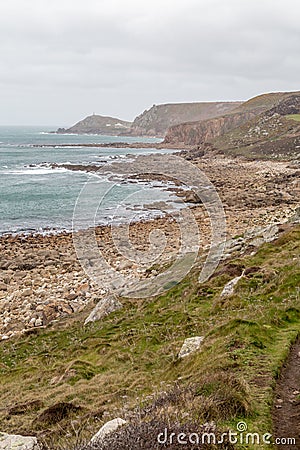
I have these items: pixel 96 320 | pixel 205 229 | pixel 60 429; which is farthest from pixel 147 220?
pixel 60 429

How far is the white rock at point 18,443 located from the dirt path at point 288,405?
3404mm

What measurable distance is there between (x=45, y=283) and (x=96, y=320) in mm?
8500

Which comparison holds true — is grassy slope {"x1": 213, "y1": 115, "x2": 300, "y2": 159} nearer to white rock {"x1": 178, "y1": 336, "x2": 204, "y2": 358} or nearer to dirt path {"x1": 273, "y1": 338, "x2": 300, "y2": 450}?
white rock {"x1": 178, "y1": 336, "x2": 204, "y2": 358}

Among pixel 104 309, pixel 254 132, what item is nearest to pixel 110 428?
pixel 104 309

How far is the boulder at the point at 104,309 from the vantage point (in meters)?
15.6

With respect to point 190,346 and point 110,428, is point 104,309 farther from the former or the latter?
point 110,428

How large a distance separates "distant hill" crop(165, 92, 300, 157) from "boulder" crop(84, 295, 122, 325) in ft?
227

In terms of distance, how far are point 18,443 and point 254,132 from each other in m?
109

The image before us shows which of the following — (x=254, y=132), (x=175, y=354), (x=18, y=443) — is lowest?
(x=175, y=354)

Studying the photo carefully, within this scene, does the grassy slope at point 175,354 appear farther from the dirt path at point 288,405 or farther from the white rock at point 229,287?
the white rock at point 229,287

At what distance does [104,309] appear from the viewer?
1588 centimetres

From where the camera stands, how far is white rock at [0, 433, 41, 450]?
655 centimetres

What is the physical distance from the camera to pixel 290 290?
40.1 ft

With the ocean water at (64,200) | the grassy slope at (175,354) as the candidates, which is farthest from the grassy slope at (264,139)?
the grassy slope at (175,354)
